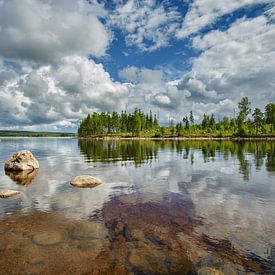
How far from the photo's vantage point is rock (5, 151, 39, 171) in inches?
1240

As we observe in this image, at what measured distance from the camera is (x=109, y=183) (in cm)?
2322

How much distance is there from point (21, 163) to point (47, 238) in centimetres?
2381

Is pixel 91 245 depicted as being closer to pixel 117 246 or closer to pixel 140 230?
pixel 117 246

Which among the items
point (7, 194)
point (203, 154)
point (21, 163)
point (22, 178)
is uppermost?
point (21, 163)

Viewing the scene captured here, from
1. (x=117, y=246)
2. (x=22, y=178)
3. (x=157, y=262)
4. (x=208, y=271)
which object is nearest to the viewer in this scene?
(x=208, y=271)

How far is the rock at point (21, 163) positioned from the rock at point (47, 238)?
22.8m

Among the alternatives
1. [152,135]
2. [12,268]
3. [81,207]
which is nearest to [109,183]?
[81,207]

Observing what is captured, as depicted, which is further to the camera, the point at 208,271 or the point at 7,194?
the point at 7,194

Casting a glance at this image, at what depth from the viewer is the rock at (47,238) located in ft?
35.0

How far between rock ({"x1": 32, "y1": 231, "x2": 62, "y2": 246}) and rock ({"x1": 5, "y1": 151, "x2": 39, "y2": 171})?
74.7 ft

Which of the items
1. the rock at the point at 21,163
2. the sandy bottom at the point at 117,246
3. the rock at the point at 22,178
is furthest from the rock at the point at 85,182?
the rock at the point at 21,163

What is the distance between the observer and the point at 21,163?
3172 cm

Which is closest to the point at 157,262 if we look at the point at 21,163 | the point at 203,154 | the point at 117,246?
the point at 117,246

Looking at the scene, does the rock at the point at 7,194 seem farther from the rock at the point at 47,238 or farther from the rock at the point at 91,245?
the rock at the point at 91,245
